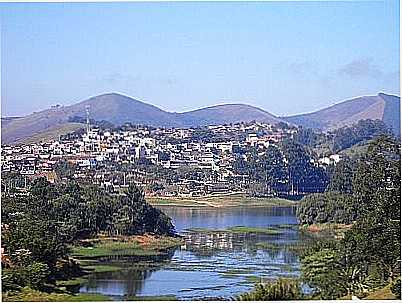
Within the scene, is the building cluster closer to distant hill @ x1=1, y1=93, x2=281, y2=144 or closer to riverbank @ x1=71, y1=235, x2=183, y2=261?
distant hill @ x1=1, y1=93, x2=281, y2=144

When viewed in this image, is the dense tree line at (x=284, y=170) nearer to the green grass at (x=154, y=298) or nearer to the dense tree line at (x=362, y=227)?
the dense tree line at (x=362, y=227)

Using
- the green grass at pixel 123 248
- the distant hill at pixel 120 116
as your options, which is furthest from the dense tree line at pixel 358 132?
the green grass at pixel 123 248

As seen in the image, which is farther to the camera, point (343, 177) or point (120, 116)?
point (343, 177)

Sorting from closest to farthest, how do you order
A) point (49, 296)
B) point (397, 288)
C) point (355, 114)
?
point (397, 288)
point (49, 296)
point (355, 114)

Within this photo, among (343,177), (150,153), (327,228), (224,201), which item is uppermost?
(150,153)

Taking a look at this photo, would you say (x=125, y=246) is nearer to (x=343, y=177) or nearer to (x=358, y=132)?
→ (x=343, y=177)

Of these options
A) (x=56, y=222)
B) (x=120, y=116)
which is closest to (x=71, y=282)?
(x=56, y=222)

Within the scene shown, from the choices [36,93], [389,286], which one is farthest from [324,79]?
[36,93]
